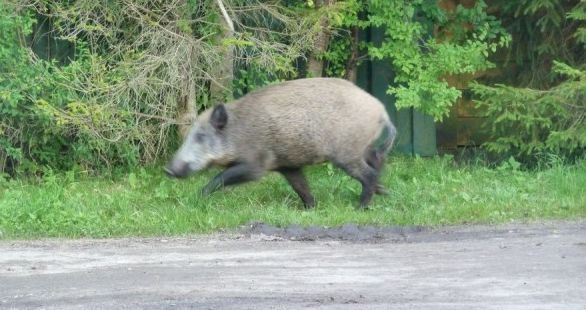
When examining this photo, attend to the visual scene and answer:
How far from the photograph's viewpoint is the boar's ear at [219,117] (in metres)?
11.9

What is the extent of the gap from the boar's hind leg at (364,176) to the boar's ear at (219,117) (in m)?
1.25

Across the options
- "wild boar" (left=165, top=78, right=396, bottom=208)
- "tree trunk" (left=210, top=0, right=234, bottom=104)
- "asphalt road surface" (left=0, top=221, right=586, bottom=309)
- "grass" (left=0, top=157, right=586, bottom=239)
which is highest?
"tree trunk" (left=210, top=0, right=234, bottom=104)

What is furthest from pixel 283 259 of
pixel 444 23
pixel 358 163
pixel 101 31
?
pixel 444 23

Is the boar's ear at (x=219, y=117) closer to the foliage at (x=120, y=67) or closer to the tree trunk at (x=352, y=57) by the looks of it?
the foliage at (x=120, y=67)

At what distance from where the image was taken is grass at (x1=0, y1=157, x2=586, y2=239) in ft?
35.5

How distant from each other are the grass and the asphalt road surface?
0.39 metres

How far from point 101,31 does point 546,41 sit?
542 cm

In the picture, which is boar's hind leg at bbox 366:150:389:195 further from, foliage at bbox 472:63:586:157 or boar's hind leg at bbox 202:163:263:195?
foliage at bbox 472:63:586:157

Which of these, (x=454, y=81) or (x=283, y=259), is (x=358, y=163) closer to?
(x=283, y=259)

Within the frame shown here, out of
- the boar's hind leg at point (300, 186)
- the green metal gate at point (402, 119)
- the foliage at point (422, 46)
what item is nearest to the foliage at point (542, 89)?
the foliage at point (422, 46)

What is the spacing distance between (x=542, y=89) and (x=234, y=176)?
4.88 meters

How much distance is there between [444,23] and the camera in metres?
14.7

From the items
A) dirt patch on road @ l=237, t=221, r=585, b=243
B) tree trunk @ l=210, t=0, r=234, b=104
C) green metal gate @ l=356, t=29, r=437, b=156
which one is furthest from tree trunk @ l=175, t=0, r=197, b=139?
dirt patch on road @ l=237, t=221, r=585, b=243

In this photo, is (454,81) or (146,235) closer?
(146,235)
